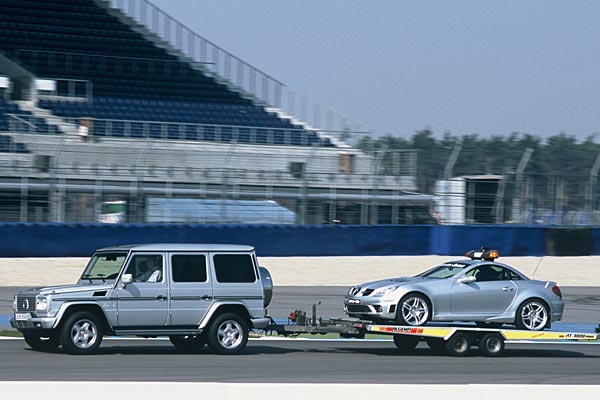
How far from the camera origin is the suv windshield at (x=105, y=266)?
44.0 feet

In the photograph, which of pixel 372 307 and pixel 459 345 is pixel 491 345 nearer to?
pixel 459 345

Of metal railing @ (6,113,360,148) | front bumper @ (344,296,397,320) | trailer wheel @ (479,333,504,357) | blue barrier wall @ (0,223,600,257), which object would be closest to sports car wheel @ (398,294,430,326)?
front bumper @ (344,296,397,320)

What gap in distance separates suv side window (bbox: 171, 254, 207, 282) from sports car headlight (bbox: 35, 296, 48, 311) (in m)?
1.67

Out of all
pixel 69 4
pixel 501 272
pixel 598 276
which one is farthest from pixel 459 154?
pixel 69 4

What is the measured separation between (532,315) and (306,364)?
360 centimetres

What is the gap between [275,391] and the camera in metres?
6.45

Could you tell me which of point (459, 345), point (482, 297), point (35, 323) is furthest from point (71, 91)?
point (459, 345)

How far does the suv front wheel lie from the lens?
13531 millimetres

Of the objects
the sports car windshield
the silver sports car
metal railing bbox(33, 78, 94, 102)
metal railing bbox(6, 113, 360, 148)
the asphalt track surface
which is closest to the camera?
the asphalt track surface

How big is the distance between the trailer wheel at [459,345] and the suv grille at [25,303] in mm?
5458

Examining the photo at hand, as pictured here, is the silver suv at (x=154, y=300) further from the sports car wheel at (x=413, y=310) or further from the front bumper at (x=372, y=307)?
the sports car wheel at (x=413, y=310)

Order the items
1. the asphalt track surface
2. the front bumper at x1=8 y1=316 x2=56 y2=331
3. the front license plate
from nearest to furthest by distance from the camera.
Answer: the asphalt track surface < the front bumper at x1=8 y1=316 x2=56 y2=331 < the front license plate

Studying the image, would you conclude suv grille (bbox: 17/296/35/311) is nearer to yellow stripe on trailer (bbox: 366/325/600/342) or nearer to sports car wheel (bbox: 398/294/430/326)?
yellow stripe on trailer (bbox: 366/325/600/342)

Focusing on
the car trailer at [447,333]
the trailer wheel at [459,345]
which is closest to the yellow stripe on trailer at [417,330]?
the car trailer at [447,333]
